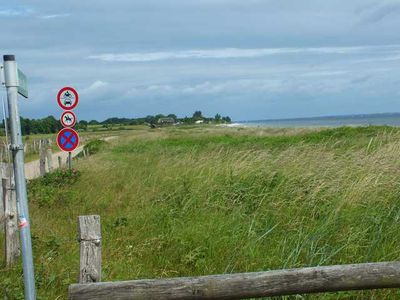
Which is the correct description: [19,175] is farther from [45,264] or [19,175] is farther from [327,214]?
[327,214]

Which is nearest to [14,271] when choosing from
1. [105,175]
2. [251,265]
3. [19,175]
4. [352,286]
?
[251,265]

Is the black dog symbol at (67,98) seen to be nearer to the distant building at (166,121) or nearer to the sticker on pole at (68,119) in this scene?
the sticker on pole at (68,119)

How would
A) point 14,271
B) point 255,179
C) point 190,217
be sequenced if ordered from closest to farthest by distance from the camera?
point 14,271 → point 190,217 → point 255,179

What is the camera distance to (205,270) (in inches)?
241

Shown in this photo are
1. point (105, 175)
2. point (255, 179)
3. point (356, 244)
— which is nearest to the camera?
point (356, 244)

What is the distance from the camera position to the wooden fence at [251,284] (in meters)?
3.28

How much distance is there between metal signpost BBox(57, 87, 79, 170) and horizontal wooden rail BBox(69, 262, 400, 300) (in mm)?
13479

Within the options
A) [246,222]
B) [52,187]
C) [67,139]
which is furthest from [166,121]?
[246,222]

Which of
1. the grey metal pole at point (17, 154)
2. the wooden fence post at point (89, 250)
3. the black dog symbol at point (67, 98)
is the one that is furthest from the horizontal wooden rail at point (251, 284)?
the black dog symbol at point (67, 98)

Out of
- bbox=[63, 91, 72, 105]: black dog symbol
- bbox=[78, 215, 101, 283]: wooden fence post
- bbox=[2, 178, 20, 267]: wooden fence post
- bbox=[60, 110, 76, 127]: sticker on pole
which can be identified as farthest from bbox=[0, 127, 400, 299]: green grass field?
bbox=[63, 91, 72, 105]: black dog symbol

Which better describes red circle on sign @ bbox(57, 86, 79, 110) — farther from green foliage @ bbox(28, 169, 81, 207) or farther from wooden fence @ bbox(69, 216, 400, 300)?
wooden fence @ bbox(69, 216, 400, 300)

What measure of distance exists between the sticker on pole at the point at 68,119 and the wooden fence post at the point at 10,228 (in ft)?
32.2

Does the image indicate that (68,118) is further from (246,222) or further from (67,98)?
(246,222)

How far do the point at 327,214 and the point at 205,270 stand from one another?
1698 mm
